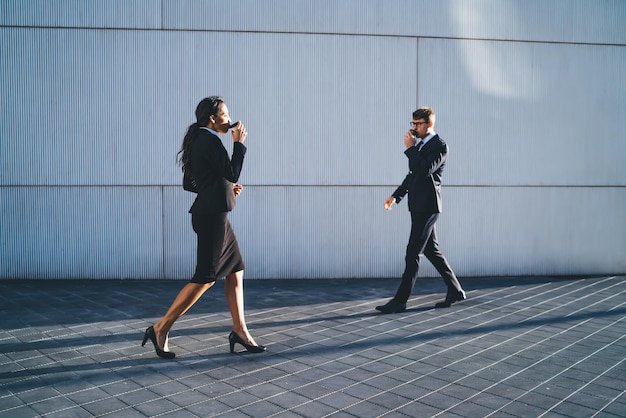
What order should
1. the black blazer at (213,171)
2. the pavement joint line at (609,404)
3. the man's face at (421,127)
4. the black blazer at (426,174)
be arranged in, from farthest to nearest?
the man's face at (421,127) < the black blazer at (426,174) < the black blazer at (213,171) < the pavement joint line at (609,404)

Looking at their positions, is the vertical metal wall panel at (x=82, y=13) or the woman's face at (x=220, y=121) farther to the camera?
the vertical metal wall panel at (x=82, y=13)

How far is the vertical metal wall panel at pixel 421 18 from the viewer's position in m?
7.61

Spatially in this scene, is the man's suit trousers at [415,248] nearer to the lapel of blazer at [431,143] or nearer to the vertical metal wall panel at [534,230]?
the lapel of blazer at [431,143]

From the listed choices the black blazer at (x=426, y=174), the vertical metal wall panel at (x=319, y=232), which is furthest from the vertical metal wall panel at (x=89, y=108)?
the black blazer at (x=426, y=174)

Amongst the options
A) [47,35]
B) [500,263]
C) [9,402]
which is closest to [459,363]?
[9,402]

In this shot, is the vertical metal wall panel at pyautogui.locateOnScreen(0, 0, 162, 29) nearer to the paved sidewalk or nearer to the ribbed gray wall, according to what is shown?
the ribbed gray wall

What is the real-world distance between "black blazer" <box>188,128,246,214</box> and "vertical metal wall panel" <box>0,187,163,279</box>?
3567 mm

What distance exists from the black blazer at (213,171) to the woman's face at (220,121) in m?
0.10

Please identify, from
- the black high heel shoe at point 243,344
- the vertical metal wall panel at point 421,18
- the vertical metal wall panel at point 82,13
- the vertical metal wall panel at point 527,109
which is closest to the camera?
the black high heel shoe at point 243,344

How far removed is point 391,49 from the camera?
7.84 m

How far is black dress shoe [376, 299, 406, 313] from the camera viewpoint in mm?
5895

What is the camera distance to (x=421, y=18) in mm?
7855

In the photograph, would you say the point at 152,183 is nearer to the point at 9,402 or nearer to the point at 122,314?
the point at 122,314

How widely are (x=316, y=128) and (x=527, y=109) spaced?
294cm
